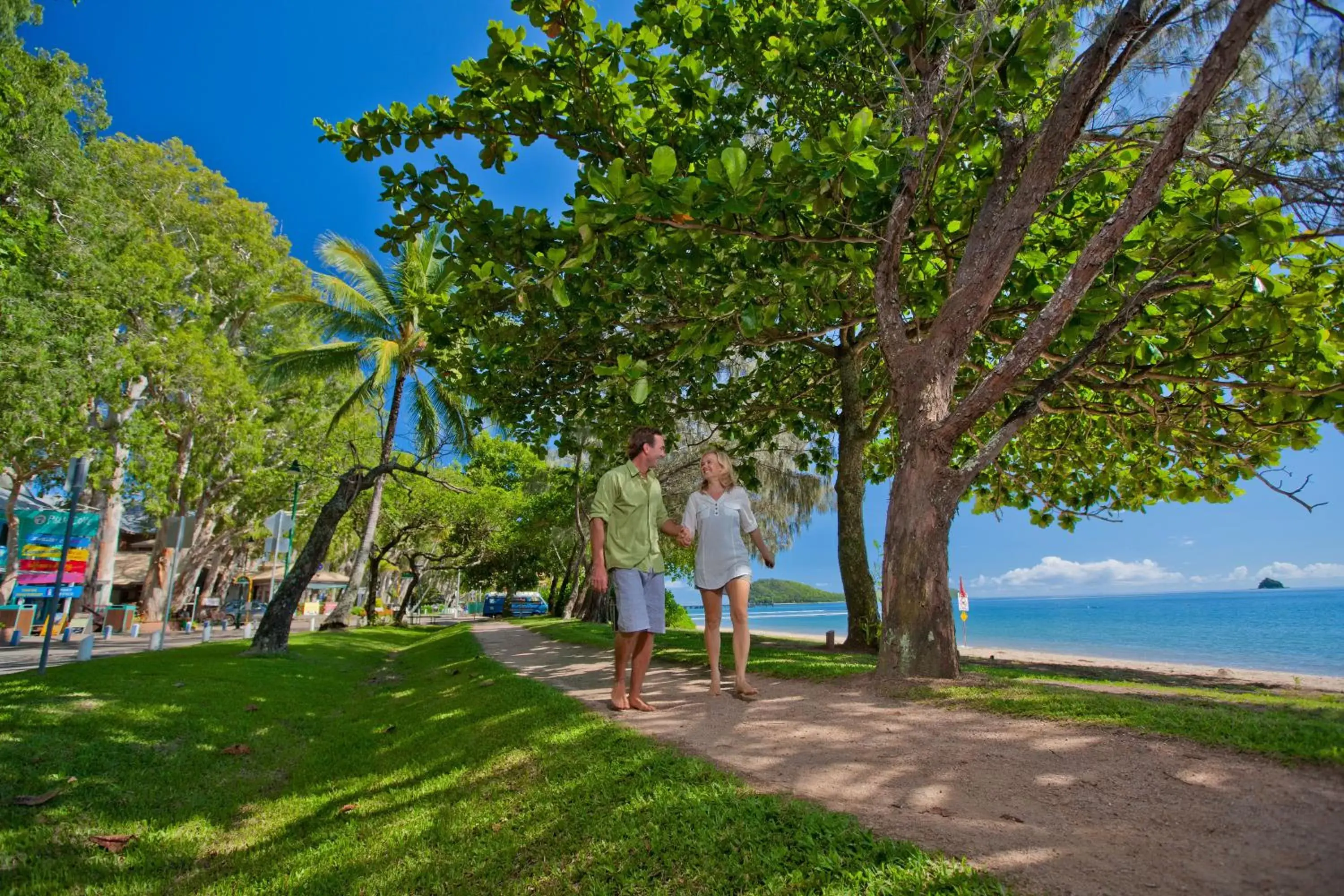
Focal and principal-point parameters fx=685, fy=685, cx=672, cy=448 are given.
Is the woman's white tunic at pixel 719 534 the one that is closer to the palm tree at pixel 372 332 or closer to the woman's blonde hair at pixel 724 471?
the woman's blonde hair at pixel 724 471

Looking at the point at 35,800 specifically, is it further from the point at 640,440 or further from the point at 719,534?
the point at 719,534

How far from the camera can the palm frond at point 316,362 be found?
1847 cm

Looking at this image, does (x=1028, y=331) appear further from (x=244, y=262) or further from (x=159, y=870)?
(x=244, y=262)

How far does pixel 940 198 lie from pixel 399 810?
22.3 ft

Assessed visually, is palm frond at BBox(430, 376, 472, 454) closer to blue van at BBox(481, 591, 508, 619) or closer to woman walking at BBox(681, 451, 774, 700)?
woman walking at BBox(681, 451, 774, 700)

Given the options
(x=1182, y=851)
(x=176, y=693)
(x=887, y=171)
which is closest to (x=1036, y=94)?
(x=887, y=171)

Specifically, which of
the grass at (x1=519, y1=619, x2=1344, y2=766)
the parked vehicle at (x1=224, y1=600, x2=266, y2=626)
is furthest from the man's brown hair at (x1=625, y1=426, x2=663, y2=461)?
the parked vehicle at (x1=224, y1=600, x2=266, y2=626)

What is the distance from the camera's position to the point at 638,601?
4.87 m

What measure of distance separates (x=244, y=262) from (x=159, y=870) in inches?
1044

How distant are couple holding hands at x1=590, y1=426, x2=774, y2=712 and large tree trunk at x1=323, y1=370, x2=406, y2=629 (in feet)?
43.3

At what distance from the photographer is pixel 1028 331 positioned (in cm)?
479

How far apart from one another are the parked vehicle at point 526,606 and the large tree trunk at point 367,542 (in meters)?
16.2

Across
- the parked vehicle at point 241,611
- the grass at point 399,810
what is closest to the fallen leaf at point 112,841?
the grass at point 399,810

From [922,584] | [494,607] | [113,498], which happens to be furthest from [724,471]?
[494,607]
